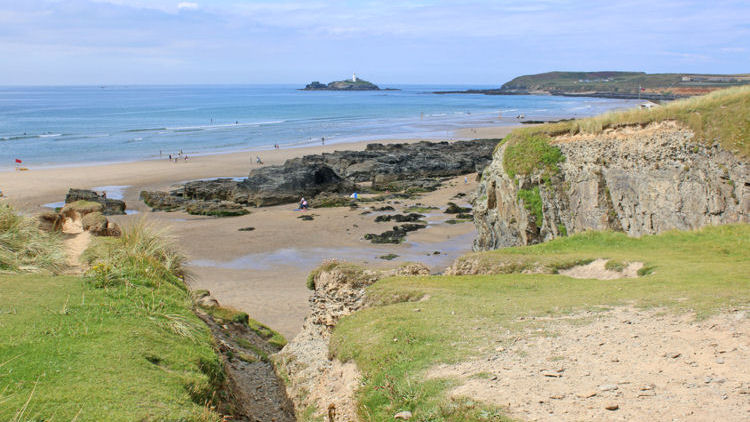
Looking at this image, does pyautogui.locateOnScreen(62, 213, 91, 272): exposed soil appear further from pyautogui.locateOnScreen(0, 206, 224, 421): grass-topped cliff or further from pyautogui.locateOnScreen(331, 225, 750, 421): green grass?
pyautogui.locateOnScreen(331, 225, 750, 421): green grass

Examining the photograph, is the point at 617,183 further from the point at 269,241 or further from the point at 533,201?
the point at 269,241

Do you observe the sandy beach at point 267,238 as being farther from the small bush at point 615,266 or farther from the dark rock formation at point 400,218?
the small bush at point 615,266

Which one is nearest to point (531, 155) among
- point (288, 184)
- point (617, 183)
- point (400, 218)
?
point (617, 183)

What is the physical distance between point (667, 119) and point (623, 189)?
9.10 feet

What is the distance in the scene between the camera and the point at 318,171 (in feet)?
153

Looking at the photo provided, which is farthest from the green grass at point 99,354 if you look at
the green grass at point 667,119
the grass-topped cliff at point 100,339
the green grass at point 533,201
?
the green grass at point 667,119

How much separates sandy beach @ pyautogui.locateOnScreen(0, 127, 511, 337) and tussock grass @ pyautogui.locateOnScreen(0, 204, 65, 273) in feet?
5.89

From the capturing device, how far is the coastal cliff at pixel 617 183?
1697 cm

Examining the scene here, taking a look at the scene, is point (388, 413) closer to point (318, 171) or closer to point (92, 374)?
point (92, 374)

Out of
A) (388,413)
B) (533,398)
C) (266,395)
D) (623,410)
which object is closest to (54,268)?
(266,395)

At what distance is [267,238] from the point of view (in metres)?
31.7

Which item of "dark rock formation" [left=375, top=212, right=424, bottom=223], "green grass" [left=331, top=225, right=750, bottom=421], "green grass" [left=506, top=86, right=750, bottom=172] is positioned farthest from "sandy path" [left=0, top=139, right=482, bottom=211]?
"green grass" [left=331, top=225, right=750, bottom=421]

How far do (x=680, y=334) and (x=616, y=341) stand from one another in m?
0.86

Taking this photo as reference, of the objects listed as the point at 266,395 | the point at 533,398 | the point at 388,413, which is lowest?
the point at 266,395
